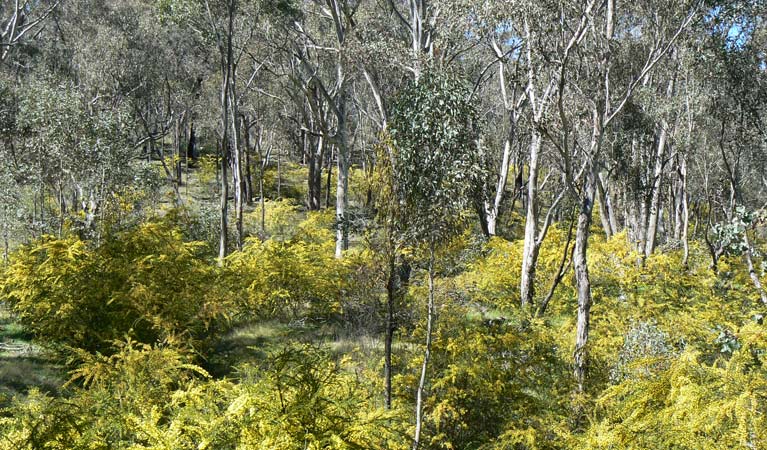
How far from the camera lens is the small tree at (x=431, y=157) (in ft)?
21.7

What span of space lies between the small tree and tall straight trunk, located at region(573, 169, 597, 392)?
231cm

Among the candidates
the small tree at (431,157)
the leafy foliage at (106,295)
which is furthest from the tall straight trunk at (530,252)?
the leafy foliage at (106,295)

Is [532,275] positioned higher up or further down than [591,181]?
further down

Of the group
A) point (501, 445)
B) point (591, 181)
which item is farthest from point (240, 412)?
point (591, 181)

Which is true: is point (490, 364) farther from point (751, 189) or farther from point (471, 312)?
point (751, 189)

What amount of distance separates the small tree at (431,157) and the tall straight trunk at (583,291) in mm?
2309

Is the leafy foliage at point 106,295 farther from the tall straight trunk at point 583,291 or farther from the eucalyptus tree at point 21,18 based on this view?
the eucalyptus tree at point 21,18

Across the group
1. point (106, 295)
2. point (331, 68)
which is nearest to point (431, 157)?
point (106, 295)

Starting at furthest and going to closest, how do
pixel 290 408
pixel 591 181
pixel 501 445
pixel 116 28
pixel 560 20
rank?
pixel 116 28
pixel 560 20
pixel 591 181
pixel 501 445
pixel 290 408

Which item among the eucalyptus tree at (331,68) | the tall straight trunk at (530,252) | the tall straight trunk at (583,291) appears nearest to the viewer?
the tall straight trunk at (583,291)

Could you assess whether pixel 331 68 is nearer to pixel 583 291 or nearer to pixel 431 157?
pixel 583 291

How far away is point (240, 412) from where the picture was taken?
412cm

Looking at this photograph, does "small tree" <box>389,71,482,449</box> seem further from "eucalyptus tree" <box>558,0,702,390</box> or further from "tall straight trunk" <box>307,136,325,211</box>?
"tall straight trunk" <box>307,136,325,211</box>

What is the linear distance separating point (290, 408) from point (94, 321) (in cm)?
643
